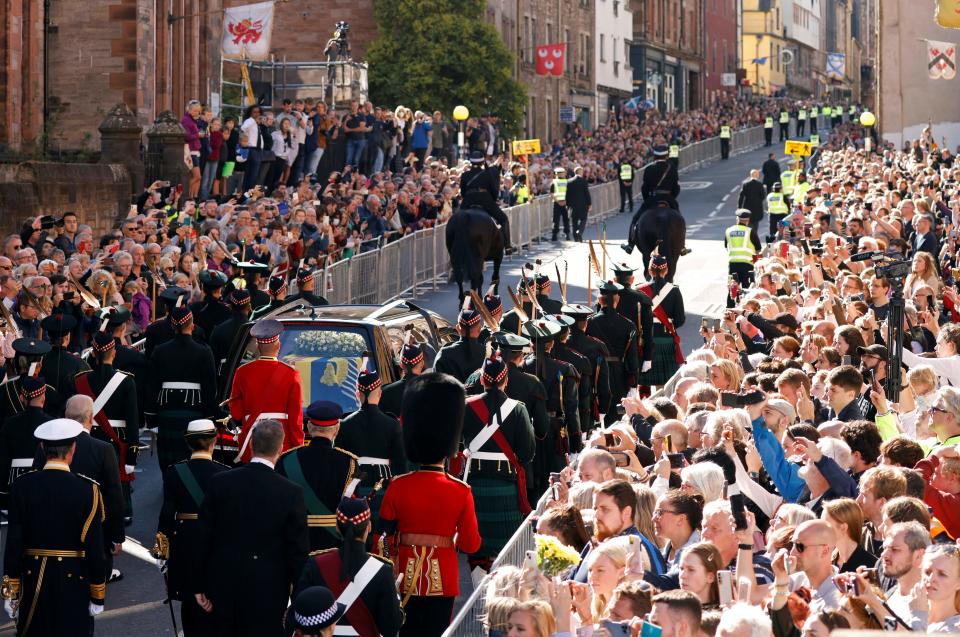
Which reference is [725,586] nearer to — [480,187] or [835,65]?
[480,187]

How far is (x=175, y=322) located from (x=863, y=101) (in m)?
116

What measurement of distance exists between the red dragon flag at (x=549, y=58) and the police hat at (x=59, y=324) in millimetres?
50280

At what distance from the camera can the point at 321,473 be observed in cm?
974

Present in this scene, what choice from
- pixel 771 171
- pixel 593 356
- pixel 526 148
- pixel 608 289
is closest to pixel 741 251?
pixel 608 289

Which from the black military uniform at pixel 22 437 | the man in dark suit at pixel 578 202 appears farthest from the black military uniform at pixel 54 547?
the man in dark suit at pixel 578 202

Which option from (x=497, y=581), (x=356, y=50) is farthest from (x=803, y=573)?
(x=356, y=50)

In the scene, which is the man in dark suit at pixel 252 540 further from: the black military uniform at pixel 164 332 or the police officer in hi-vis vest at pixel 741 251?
the police officer in hi-vis vest at pixel 741 251

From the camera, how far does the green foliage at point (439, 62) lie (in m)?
50.3

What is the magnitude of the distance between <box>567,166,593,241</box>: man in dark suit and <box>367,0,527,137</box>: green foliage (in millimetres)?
12818

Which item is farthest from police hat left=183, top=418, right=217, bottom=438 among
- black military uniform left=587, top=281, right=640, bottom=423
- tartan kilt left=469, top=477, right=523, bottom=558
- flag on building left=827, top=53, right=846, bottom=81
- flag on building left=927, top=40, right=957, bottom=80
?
flag on building left=827, top=53, right=846, bottom=81

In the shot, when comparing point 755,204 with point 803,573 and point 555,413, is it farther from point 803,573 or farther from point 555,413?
point 803,573

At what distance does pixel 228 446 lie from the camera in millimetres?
13367

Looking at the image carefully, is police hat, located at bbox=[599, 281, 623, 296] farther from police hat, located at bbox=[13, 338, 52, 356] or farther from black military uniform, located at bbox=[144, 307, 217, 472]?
police hat, located at bbox=[13, 338, 52, 356]

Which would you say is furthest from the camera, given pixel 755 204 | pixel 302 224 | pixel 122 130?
pixel 755 204
